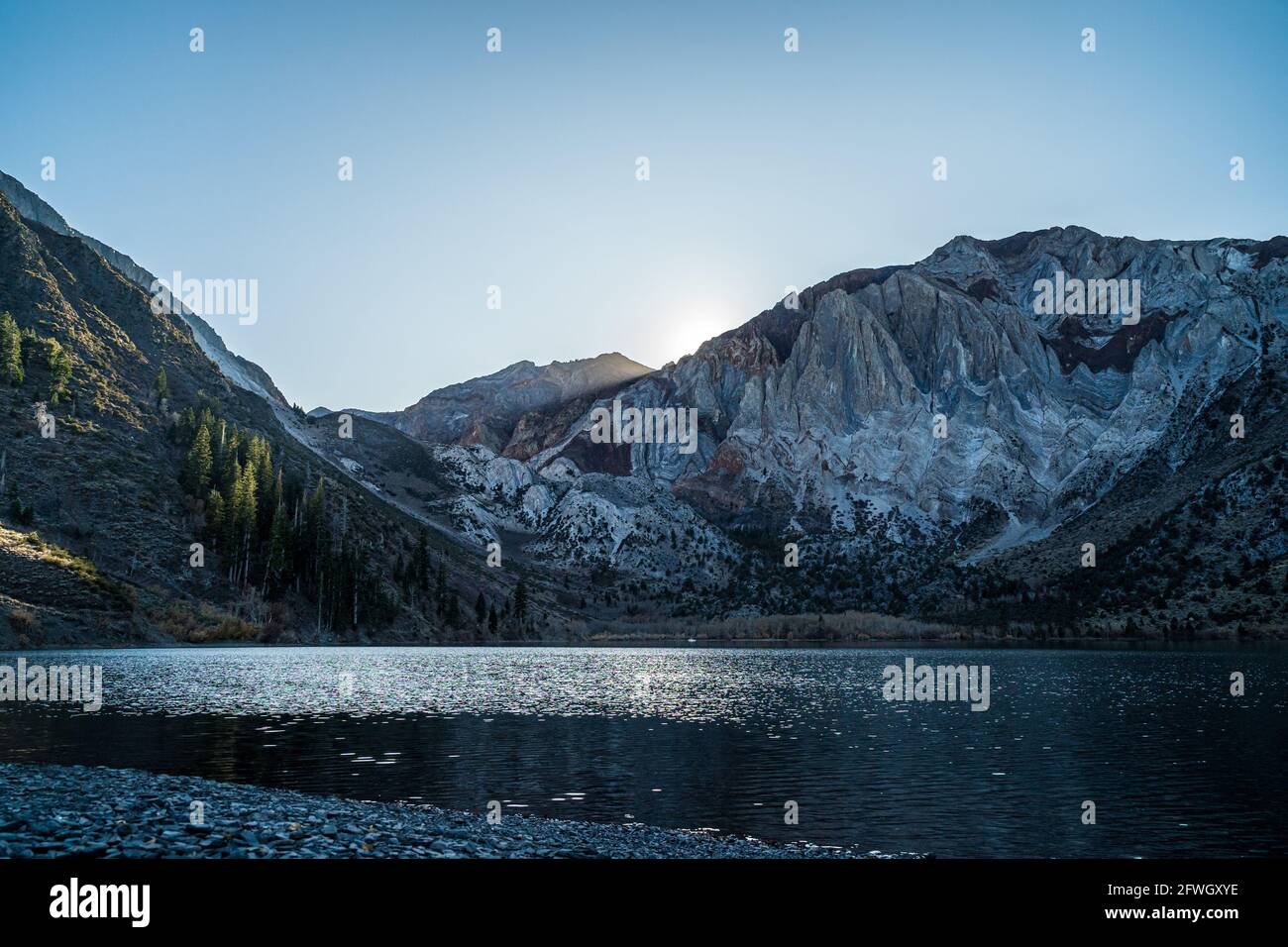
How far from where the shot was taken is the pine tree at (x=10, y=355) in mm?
156750

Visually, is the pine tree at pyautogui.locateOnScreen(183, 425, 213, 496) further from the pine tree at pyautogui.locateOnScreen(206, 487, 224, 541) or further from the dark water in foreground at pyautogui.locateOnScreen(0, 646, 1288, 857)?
the dark water in foreground at pyautogui.locateOnScreen(0, 646, 1288, 857)

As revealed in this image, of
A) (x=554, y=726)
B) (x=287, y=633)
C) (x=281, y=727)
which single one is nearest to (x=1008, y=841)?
(x=554, y=726)

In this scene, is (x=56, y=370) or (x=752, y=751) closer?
(x=752, y=751)

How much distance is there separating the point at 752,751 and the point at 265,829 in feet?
101

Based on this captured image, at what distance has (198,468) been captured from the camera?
167125 mm

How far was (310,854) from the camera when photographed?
20469 millimetres

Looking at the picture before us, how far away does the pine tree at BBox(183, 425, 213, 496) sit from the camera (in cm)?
16512

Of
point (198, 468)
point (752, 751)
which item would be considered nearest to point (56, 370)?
point (198, 468)

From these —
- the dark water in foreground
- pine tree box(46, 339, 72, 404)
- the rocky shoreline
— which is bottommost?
the dark water in foreground

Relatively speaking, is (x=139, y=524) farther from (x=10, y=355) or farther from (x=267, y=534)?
(x=10, y=355)

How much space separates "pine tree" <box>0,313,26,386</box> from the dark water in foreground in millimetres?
86990
